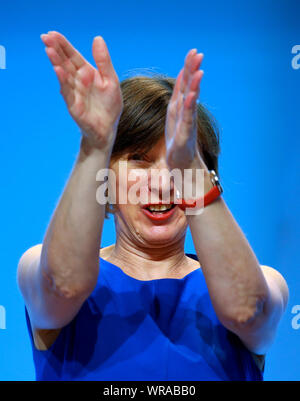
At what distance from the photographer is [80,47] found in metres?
1.46

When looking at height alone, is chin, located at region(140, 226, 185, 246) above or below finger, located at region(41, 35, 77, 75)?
below

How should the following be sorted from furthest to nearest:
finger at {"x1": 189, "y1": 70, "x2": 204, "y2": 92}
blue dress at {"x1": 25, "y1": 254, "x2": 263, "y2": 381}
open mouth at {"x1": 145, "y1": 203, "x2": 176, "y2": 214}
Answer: open mouth at {"x1": 145, "y1": 203, "x2": 176, "y2": 214}, blue dress at {"x1": 25, "y1": 254, "x2": 263, "y2": 381}, finger at {"x1": 189, "y1": 70, "x2": 204, "y2": 92}

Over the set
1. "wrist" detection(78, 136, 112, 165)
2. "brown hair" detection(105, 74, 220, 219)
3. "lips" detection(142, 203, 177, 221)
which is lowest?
"lips" detection(142, 203, 177, 221)

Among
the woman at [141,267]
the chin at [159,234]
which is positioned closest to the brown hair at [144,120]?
the woman at [141,267]

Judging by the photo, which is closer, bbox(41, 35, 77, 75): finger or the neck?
bbox(41, 35, 77, 75): finger

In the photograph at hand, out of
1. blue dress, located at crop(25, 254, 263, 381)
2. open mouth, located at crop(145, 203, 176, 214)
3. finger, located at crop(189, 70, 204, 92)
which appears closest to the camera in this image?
finger, located at crop(189, 70, 204, 92)

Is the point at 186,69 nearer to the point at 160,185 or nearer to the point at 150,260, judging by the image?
the point at 160,185

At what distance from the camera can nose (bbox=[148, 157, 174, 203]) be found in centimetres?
86

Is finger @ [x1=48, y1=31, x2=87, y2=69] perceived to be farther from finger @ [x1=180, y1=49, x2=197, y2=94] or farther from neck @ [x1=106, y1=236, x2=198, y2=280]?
neck @ [x1=106, y1=236, x2=198, y2=280]

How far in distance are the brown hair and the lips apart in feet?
0.29

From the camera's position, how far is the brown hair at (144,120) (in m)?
0.88

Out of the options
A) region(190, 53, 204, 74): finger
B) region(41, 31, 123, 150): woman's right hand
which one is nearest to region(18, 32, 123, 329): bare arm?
region(41, 31, 123, 150): woman's right hand
